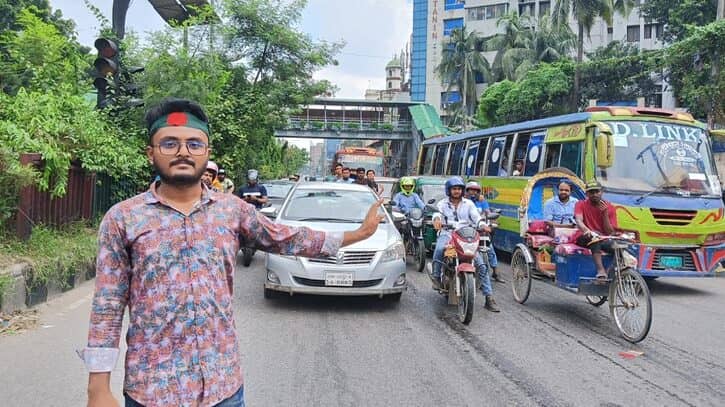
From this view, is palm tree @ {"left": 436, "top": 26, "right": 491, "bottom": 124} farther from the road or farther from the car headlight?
the road

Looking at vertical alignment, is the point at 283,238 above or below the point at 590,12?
below

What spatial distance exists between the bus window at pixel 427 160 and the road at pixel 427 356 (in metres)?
11.7

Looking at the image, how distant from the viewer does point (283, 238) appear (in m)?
2.61

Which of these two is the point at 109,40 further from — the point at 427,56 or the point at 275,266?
the point at 427,56

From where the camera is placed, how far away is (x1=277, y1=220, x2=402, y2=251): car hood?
780 centimetres

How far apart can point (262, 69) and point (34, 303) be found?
18491 millimetres

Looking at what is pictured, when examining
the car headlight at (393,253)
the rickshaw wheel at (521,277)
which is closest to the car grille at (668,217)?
the rickshaw wheel at (521,277)

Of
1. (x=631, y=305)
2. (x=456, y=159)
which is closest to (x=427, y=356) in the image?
(x=631, y=305)

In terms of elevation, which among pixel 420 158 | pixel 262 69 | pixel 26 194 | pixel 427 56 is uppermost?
pixel 427 56

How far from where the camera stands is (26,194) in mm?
8438

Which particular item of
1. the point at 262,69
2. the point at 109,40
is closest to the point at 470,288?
the point at 109,40

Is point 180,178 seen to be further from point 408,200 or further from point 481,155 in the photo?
point 481,155

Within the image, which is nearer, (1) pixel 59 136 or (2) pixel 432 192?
(1) pixel 59 136

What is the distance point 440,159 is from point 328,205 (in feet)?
34.3
